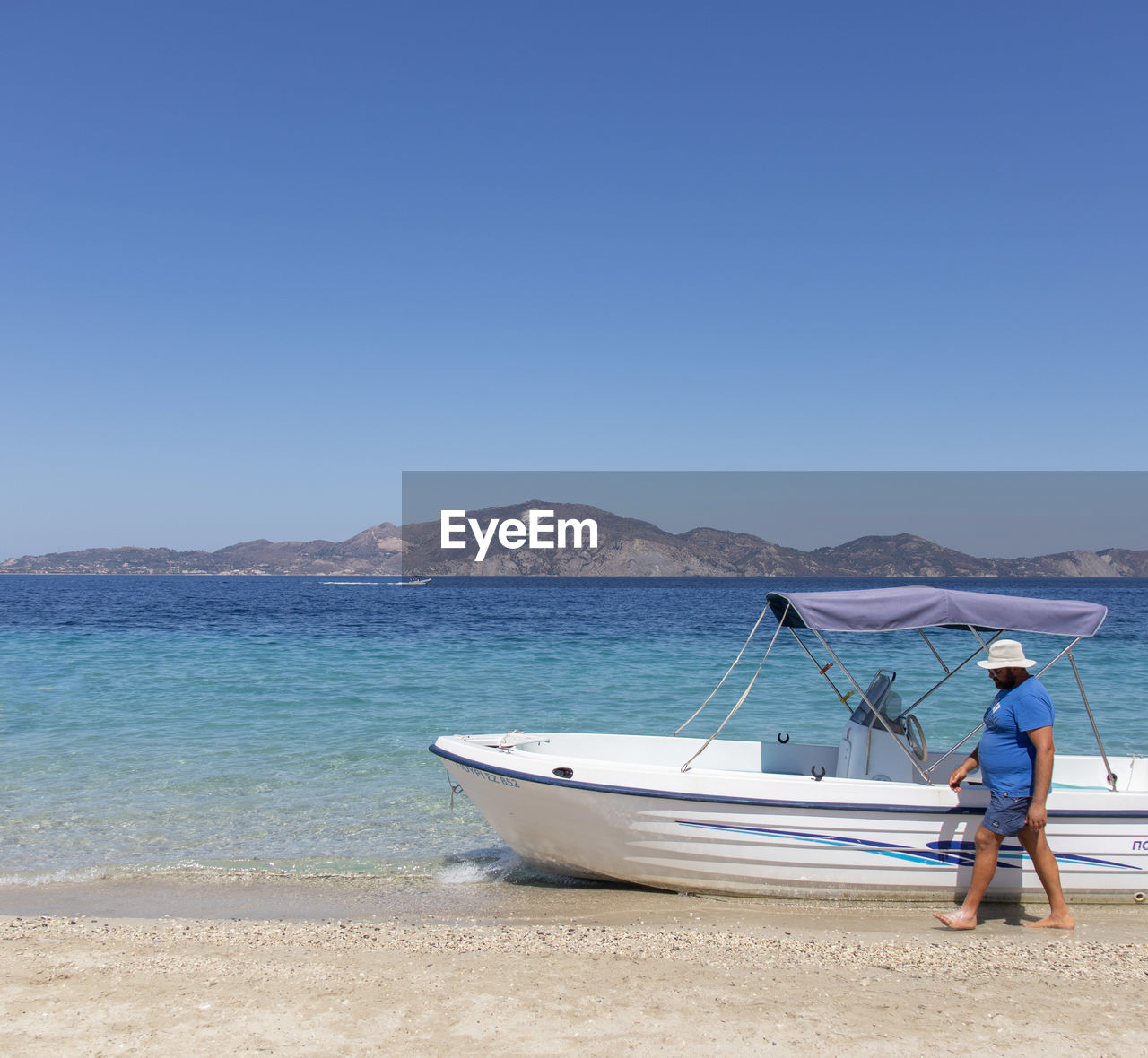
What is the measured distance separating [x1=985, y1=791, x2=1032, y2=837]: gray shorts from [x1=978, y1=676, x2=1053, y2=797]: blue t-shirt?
4cm

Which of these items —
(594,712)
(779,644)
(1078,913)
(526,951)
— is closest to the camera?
(526,951)

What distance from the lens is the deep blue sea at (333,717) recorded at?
8.24 metres

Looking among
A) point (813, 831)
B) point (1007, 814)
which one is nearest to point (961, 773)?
point (1007, 814)

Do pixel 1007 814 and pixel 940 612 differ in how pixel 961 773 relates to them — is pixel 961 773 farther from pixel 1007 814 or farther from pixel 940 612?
pixel 940 612

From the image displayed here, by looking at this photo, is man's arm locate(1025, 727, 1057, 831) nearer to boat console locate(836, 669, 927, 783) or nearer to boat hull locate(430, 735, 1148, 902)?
boat hull locate(430, 735, 1148, 902)

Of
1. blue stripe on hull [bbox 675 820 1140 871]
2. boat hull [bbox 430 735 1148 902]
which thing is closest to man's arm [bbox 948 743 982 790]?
boat hull [bbox 430 735 1148 902]

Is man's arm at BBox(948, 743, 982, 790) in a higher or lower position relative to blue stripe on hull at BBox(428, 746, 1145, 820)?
higher

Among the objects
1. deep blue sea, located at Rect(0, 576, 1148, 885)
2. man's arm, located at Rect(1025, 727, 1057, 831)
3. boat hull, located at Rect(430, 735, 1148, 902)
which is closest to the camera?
man's arm, located at Rect(1025, 727, 1057, 831)

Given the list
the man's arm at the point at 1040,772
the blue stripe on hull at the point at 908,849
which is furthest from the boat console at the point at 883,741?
the man's arm at the point at 1040,772

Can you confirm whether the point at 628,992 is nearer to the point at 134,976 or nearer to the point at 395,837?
the point at 134,976

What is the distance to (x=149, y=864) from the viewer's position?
7.52 meters

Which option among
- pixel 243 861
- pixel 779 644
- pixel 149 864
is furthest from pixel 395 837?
pixel 779 644

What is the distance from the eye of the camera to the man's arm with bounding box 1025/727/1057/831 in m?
5.69

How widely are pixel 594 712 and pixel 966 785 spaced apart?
8976mm
